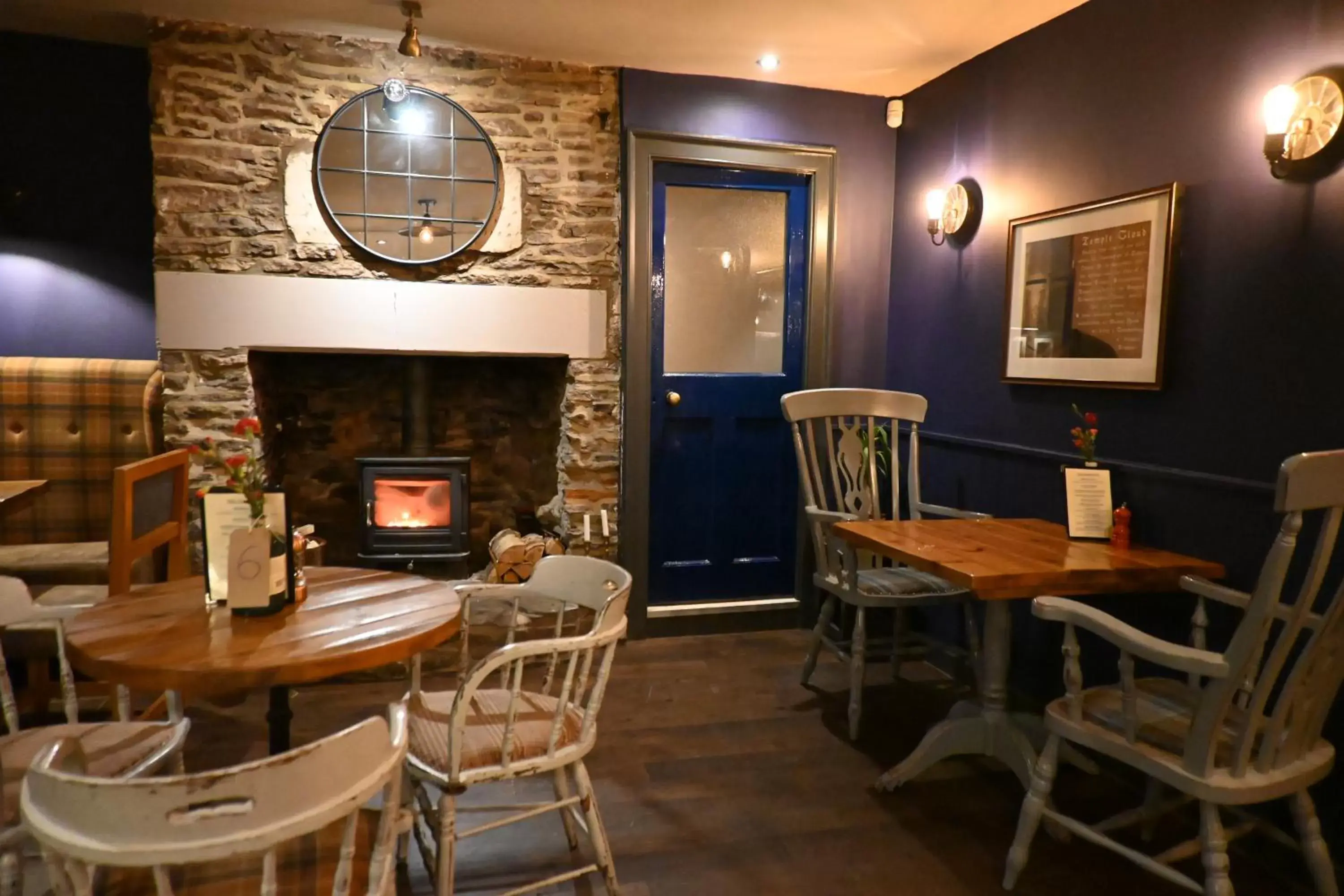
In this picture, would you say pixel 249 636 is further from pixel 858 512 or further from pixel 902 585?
pixel 858 512

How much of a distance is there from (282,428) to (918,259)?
2.99 metres

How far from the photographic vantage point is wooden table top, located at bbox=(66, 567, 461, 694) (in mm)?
1406

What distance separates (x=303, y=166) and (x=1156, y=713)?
131 inches

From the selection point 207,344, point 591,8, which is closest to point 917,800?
point 591,8

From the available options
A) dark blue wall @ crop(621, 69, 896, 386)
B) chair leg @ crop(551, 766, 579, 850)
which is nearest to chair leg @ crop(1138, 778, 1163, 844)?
chair leg @ crop(551, 766, 579, 850)

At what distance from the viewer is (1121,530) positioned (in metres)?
2.38

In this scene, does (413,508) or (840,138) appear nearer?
→ (413,508)

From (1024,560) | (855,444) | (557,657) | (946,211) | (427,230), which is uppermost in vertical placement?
(946,211)

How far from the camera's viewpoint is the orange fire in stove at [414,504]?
3514mm

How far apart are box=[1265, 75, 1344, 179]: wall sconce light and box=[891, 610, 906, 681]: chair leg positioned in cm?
183

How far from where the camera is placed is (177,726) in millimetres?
1683

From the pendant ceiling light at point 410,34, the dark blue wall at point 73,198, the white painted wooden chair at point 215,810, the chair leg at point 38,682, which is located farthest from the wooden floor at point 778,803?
the pendant ceiling light at point 410,34

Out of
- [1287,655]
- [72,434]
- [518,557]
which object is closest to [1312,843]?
[1287,655]

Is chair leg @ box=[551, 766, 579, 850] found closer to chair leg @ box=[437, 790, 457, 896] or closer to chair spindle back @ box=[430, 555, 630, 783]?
chair spindle back @ box=[430, 555, 630, 783]
